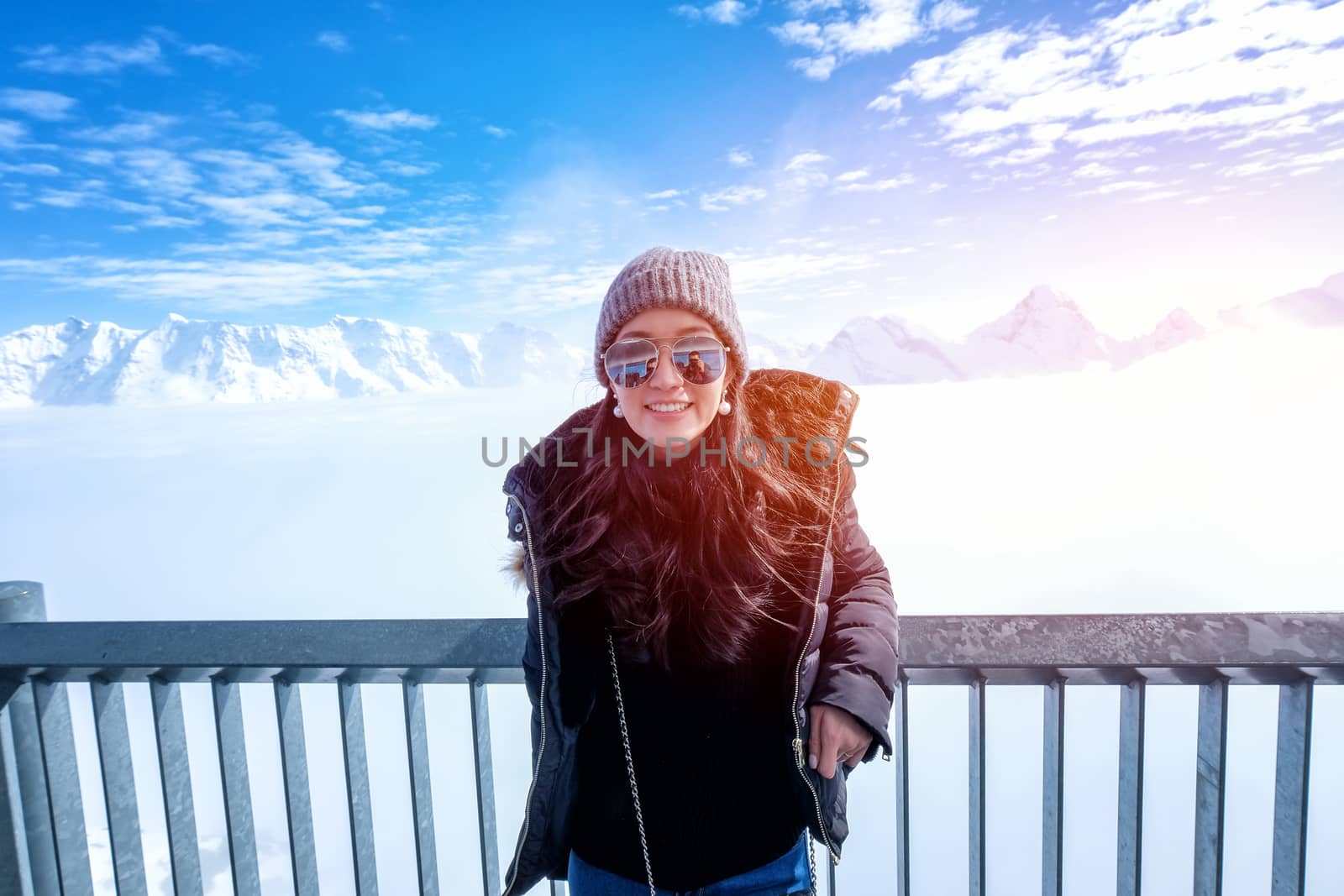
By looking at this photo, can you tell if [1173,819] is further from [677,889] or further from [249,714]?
[249,714]

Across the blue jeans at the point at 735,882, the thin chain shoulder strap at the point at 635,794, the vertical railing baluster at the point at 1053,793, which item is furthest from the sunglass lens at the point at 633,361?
the vertical railing baluster at the point at 1053,793

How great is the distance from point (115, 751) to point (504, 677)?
1215mm

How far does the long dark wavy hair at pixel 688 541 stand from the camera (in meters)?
1.47

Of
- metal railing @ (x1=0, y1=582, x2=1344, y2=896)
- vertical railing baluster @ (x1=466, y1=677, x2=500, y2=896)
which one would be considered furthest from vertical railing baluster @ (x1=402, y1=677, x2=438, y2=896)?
vertical railing baluster @ (x1=466, y1=677, x2=500, y2=896)

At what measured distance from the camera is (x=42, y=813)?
6.84 feet

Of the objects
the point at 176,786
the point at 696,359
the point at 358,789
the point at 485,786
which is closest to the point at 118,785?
the point at 176,786

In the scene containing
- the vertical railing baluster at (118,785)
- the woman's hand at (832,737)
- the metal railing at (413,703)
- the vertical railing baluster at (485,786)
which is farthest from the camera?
the vertical railing baluster at (118,785)

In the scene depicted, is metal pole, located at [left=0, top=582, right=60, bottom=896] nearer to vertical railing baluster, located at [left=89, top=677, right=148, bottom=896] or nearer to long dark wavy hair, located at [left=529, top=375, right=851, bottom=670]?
vertical railing baluster, located at [left=89, top=677, right=148, bottom=896]

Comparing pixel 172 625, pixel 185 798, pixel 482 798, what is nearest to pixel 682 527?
pixel 482 798

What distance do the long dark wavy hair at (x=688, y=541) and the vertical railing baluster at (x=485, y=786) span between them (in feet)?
1.90

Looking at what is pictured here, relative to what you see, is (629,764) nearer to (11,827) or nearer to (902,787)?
(902,787)

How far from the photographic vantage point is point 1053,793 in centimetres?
177

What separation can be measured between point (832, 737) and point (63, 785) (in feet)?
7.58

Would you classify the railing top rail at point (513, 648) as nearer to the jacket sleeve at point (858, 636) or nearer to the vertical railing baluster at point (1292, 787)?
the vertical railing baluster at point (1292, 787)
